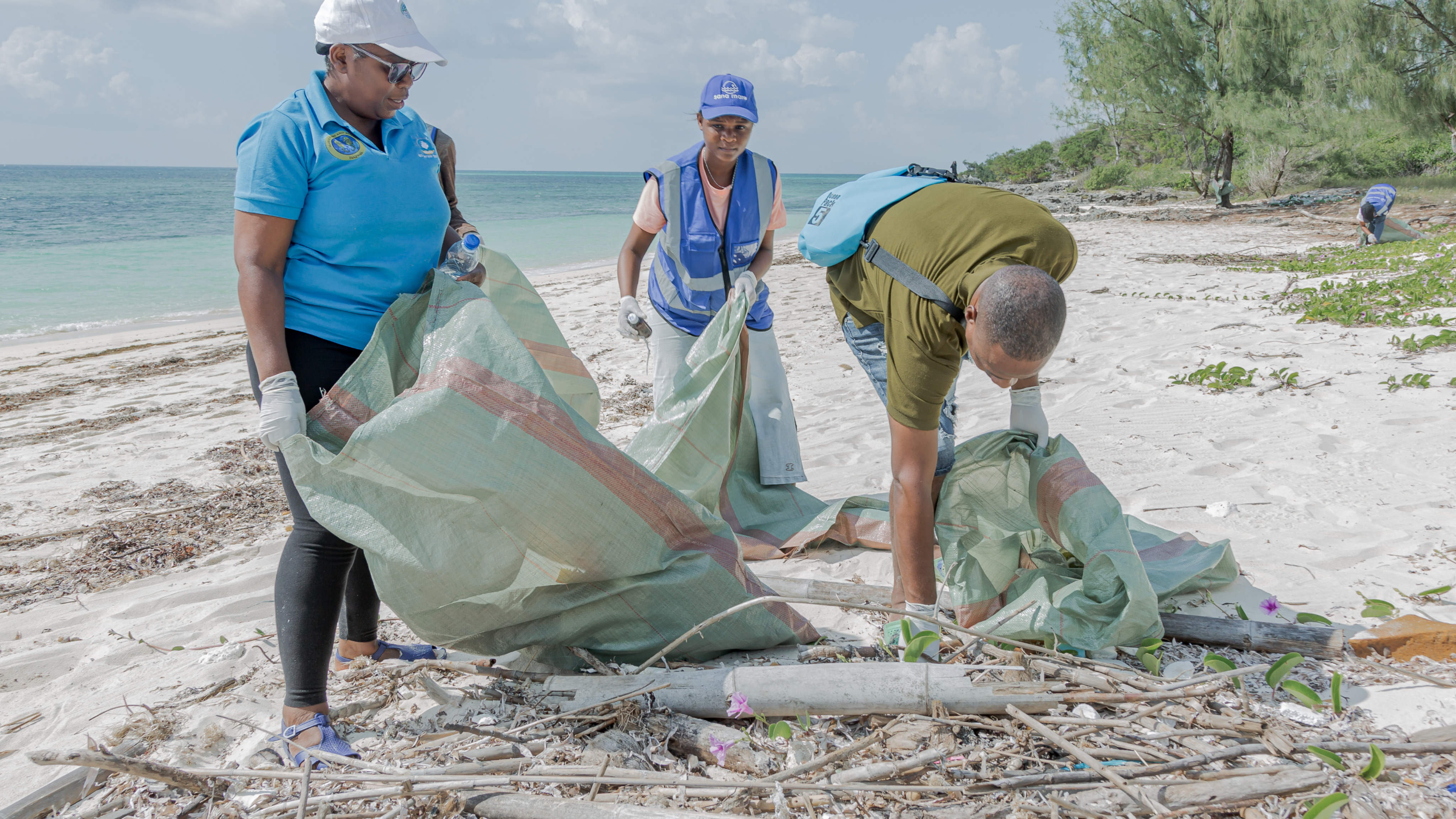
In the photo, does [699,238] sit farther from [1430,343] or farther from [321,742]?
[1430,343]

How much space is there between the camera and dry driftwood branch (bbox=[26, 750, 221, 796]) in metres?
1.52

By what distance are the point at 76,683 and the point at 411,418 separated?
147cm

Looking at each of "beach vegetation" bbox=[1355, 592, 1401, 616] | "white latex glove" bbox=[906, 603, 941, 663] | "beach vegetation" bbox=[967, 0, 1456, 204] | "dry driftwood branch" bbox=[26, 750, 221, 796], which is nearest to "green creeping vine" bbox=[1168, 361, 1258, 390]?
"beach vegetation" bbox=[1355, 592, 1401, 616]

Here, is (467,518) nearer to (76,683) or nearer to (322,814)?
(322,814)

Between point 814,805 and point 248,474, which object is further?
point 248,474

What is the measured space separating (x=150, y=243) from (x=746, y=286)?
75.4 ft

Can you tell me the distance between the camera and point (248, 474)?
4.29 metres

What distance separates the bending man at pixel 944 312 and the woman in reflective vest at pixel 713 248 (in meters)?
1.00

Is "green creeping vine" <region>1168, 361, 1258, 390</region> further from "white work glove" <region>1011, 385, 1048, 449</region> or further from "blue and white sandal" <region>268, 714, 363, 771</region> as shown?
"blue and white sandal" <region>268, 714, 363, 771</region>

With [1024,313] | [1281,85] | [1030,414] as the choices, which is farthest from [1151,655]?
[1281,85]

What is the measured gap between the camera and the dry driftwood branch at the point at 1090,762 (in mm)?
1482

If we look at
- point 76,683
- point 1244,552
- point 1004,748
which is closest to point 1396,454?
point 1244,552

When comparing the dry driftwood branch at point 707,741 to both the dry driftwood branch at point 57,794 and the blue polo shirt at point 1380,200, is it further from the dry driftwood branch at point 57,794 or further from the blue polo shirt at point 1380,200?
the blue polo shirt at point 1380,200

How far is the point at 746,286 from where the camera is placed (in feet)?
10.1
